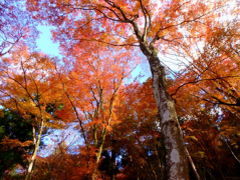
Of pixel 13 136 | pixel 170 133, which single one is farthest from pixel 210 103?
pixel 13 136

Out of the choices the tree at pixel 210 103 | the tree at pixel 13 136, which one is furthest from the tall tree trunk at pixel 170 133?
the tree at pixel 13 136

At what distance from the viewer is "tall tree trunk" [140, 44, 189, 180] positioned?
2131 mm

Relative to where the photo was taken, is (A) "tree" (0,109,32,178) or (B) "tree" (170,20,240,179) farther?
(A) "tree" (0,109,32,178)

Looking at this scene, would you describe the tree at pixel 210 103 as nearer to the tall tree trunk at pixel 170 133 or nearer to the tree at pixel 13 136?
the tall tree trunk at pixel 170 133

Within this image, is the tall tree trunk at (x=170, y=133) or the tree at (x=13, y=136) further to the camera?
the tree at (x=13, y=136)

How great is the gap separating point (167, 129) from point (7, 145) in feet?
45.8

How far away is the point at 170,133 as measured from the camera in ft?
7.95

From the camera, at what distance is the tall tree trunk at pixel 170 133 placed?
6.99 feet

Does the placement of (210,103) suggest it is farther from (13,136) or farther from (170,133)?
(13,136)

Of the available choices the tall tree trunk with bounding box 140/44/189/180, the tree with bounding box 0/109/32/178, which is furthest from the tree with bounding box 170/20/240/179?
the tree with bounding box 0/109/32/178

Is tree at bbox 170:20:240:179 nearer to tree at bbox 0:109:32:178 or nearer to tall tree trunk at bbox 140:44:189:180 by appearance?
tall tree trunk at bbox 140:44:189:180

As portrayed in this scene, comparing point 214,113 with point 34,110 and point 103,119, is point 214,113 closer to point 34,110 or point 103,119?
point 103,119

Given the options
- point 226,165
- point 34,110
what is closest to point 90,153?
point 34,110

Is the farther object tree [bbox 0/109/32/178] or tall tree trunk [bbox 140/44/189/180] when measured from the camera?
tree [bbox 0/109/32/178]
